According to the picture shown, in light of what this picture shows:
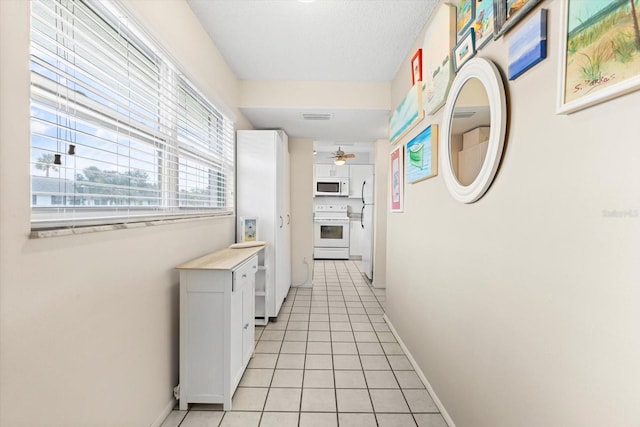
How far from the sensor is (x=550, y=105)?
965mm

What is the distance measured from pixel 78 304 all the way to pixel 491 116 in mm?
1805

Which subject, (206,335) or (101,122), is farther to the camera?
(206,335)

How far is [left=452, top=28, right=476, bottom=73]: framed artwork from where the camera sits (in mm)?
1463

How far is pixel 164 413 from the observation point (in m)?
1.76

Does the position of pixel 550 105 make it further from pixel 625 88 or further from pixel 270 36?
pixel 270 36

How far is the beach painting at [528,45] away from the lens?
98 centimetres

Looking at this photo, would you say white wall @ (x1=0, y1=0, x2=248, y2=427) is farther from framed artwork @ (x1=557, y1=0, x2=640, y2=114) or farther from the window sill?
framed artwork @ (x1=557, y1=0, x2=640, y2=114)

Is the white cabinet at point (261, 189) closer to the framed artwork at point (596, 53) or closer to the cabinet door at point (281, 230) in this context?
the cabinet door at point (281, 230)

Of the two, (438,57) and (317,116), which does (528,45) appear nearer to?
(438,57)

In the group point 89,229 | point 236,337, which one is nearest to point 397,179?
point 236,337

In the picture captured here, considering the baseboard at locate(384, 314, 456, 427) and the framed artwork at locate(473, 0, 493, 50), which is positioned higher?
the framed artwork at locate(473, 0, 493, 50)

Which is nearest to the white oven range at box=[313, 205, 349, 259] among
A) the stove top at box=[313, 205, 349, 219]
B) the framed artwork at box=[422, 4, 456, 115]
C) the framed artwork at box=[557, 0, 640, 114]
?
the stove top at box=[313, 205, 349, 219]

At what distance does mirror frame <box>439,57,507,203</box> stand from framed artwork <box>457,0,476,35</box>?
217mm

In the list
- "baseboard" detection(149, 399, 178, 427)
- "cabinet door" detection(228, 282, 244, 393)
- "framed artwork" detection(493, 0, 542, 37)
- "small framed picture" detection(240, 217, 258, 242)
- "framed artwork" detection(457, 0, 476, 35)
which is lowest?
"baseboard" detection(149, 399, 178, 427)
